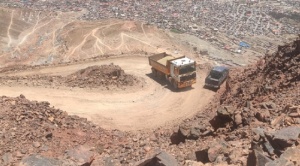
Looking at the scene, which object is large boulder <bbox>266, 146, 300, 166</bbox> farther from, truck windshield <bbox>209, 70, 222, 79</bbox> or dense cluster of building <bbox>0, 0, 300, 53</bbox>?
dense cluster of building <bbox>0, 0, 300, 53</bbox>

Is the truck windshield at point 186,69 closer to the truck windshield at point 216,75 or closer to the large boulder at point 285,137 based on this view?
the truck windshield at point 216,75

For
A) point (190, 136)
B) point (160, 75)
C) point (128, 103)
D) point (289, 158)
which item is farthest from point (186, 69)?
point (289, 158)

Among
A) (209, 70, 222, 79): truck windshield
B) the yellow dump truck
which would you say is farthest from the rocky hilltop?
the yellow dump truck

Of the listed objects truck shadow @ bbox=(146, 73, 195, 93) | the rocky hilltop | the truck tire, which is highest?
the rocky hilltop

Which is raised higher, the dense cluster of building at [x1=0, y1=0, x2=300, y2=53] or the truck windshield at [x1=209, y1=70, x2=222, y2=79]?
the truck windshield at [x1=209, y1=70, x2=222, y2=79]

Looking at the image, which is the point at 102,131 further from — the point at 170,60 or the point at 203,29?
the point at 203,29

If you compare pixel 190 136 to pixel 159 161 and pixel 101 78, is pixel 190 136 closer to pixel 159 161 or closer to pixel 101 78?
pixel 159 161
